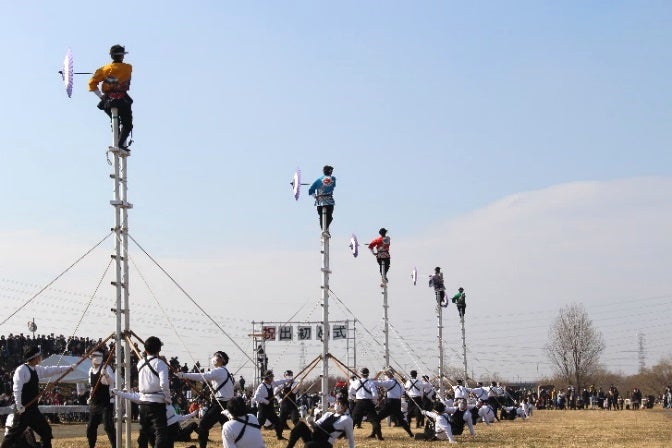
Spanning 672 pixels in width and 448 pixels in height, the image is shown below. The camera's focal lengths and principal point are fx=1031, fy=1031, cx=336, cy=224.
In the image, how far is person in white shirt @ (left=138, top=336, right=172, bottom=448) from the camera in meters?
15.4

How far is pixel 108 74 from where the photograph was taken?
17359mm

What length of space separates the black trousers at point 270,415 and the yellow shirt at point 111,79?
11171 mm

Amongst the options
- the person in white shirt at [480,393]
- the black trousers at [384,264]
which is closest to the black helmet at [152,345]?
the black trousers at [384,264]

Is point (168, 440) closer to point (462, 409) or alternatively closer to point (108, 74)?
point (108, 74)

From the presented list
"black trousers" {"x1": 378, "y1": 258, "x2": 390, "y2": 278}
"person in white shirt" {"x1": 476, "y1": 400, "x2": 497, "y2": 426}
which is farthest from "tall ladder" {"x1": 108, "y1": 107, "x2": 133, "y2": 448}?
"person in white shirt" {"x1": 476, "y1": 400, "x2": 497, "y2": 426}

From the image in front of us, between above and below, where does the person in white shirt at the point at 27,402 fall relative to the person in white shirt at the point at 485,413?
above

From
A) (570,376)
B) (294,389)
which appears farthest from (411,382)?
(570,376)

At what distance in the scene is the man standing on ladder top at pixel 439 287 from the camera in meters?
41.8

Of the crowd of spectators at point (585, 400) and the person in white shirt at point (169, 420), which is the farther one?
the crowd of spectators at point (585, 400)

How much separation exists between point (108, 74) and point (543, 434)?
1746 cm

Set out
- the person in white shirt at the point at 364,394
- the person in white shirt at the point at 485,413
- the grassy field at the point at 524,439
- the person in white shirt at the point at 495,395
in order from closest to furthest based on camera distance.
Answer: the grassy field at the point at 524,439 → the person in white shirt at the point at 364,394 → the person in white shirt at the point at 485,413 → the person in white shirt at the point at 495,395

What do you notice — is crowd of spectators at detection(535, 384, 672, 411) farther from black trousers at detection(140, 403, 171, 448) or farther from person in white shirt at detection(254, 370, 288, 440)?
black trousers at detection(140, 403, 171, 448)

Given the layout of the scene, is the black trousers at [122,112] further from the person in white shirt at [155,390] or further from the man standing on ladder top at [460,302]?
the man standing on ladder top at [460,302]

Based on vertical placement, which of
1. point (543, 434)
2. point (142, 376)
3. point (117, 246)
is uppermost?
point (117, 246)
